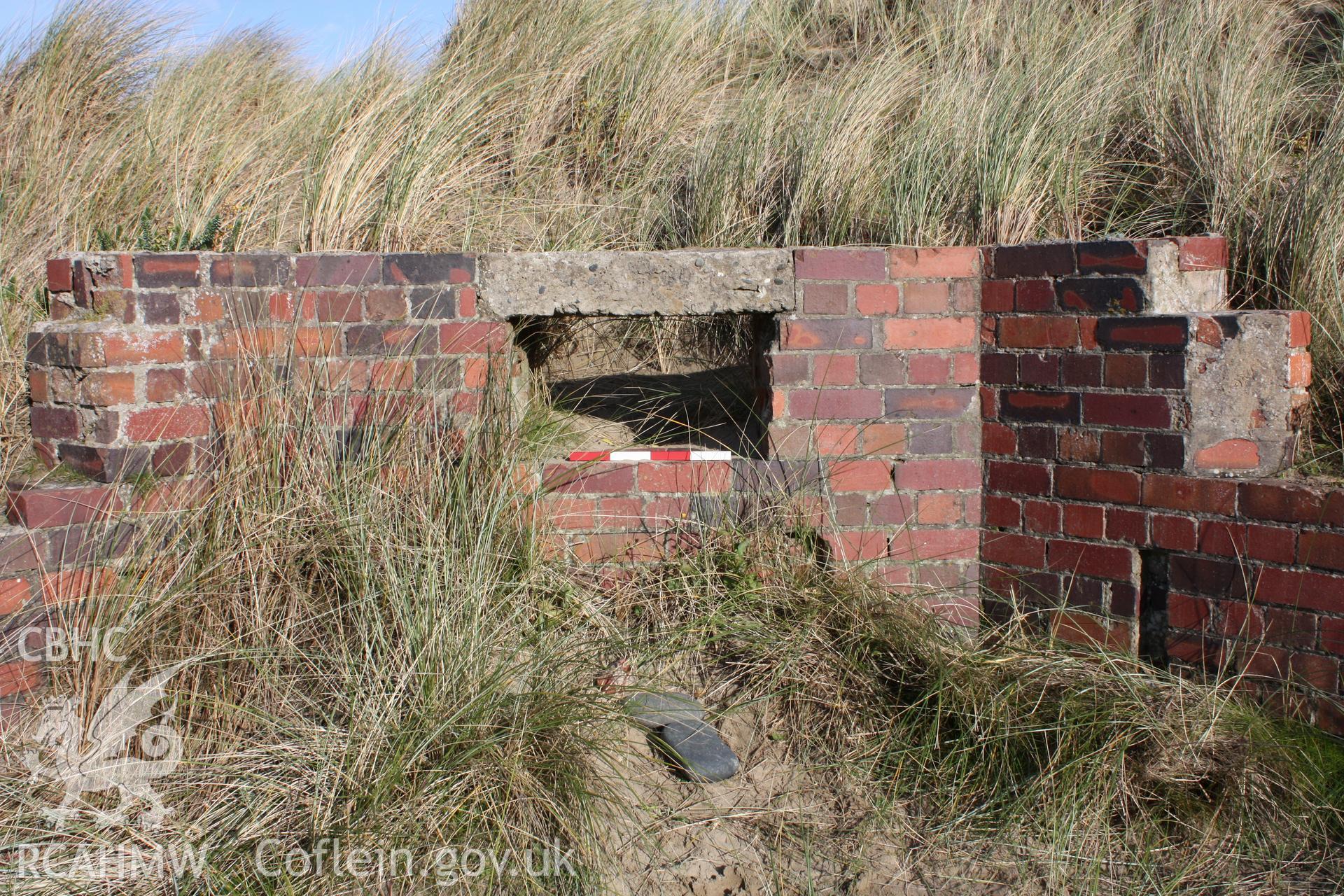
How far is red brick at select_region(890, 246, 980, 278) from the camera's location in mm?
2805

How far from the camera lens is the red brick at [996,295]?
2.77 metres

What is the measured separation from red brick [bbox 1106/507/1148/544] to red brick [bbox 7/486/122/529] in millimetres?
2477

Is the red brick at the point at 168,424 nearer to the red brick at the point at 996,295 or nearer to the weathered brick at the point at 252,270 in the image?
the weathered brick at the point at 252,270

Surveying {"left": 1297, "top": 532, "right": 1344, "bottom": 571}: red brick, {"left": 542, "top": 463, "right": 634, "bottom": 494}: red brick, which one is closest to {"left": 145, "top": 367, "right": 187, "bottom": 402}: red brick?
{"left": 542, "top": 463, "right": 634, "bottom": 494}: red brick

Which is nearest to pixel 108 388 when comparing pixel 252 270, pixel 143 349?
pixel 143 349

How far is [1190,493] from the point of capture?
2445mm

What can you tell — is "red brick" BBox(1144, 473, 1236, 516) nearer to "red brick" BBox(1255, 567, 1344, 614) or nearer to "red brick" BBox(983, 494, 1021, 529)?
"red brick" BBox(1255, 567, 1344, 614)

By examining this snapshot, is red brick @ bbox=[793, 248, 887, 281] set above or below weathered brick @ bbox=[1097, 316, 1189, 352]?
above

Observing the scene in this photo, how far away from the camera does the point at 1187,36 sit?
4758 millimetres

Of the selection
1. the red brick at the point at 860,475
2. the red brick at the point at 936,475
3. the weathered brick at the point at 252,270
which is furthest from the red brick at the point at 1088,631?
the weathered brick at the point at 252,270

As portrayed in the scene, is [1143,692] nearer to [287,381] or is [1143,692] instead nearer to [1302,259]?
[1302,259]

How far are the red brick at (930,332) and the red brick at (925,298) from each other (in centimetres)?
3

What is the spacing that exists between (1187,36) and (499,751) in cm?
473

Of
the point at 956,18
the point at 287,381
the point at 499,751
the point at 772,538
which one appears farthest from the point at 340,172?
the point at 956,18
